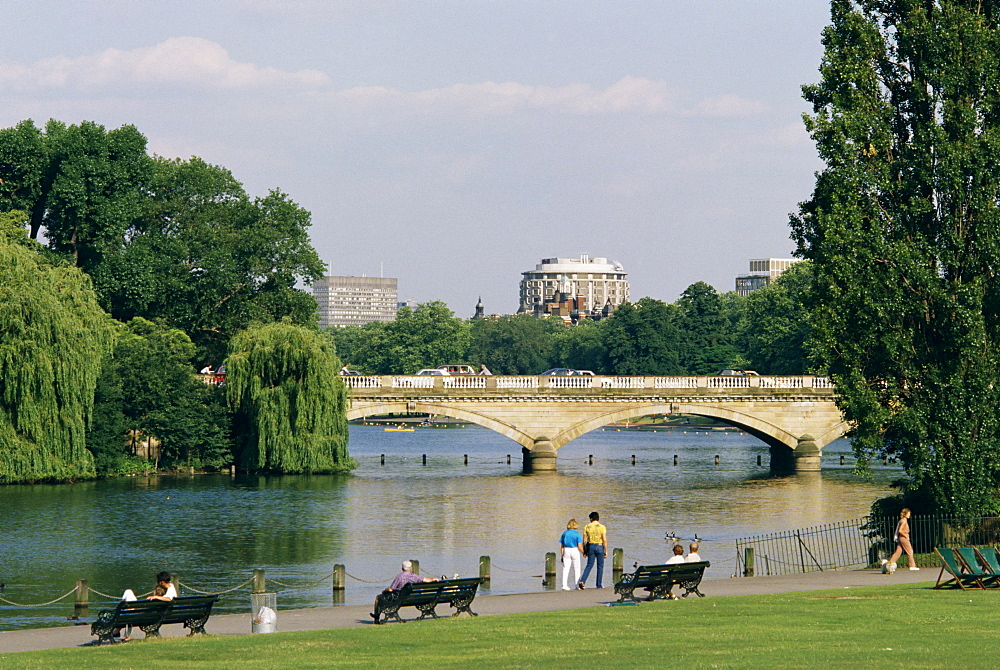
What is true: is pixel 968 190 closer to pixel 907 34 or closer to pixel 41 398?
pixel 907 34

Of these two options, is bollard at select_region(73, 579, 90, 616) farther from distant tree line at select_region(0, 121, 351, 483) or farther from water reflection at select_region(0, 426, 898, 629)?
distant tree line at select_region(0, 121, 351, 483)

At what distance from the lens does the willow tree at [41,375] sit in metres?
54.8

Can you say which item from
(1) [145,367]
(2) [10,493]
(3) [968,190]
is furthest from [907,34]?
(1) [145,367]

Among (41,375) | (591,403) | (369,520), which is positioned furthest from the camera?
(591,403)

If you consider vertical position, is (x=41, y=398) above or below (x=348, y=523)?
above

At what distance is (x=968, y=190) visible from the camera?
33281 mm

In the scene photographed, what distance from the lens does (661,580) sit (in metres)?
24.6

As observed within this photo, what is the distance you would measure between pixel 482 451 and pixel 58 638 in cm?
7588

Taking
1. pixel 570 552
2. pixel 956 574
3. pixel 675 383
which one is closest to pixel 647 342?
pixel 675 383

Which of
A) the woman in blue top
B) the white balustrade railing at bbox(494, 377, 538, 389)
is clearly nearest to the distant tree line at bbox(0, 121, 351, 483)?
the white balustrade railing at bbox(494, 377, 538, 389)

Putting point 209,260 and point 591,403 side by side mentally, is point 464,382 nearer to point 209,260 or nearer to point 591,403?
point 591,403

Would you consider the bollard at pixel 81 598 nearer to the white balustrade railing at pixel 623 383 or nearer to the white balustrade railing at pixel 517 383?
the white balustrade railing at pixel 517 383

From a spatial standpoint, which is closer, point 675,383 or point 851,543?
point 851,543

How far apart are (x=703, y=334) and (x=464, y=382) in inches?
3098
